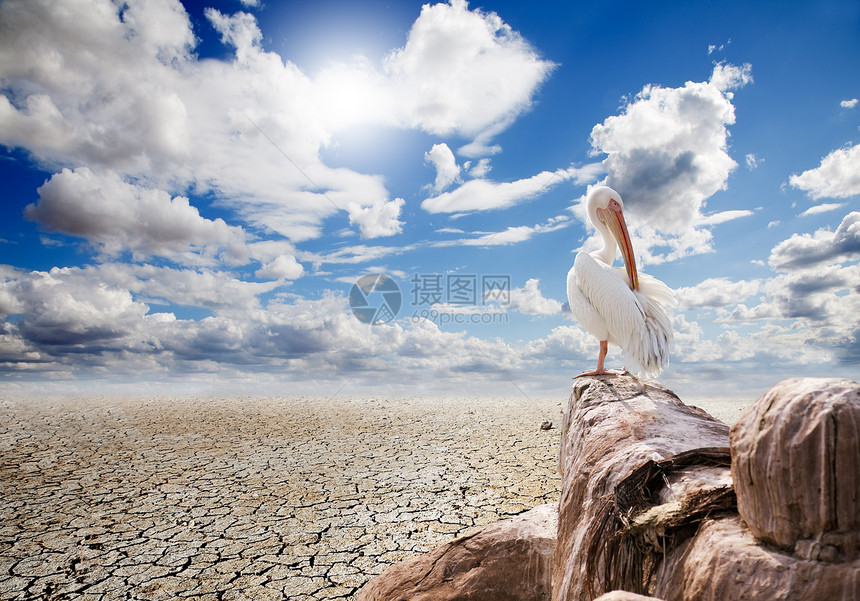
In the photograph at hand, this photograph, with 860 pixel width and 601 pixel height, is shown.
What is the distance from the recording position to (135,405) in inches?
499

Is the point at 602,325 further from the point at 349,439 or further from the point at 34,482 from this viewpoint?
the point at 34,482

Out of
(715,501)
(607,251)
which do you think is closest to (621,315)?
(607,251)

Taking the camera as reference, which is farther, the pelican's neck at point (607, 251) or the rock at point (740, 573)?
the pelican's neck at point (607, 251)

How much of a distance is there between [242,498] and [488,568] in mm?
4115

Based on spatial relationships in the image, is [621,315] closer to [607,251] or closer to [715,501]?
[607,251]

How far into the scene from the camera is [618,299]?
4141mm

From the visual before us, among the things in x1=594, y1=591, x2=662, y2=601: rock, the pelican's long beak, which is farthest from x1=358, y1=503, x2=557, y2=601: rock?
the pelican's long beak

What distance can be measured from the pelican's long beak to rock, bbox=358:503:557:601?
2.68 metres

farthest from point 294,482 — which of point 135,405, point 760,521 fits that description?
point 135,405

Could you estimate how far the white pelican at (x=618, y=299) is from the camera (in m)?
4.11

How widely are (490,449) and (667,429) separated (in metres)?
6.16

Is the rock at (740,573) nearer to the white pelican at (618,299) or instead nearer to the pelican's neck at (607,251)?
the white pelican at (618,299)

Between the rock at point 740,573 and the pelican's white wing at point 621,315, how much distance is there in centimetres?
306

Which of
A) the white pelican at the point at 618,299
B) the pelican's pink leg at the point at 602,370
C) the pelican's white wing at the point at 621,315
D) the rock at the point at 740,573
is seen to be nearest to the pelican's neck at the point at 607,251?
the white pelican at the point at 618,299
